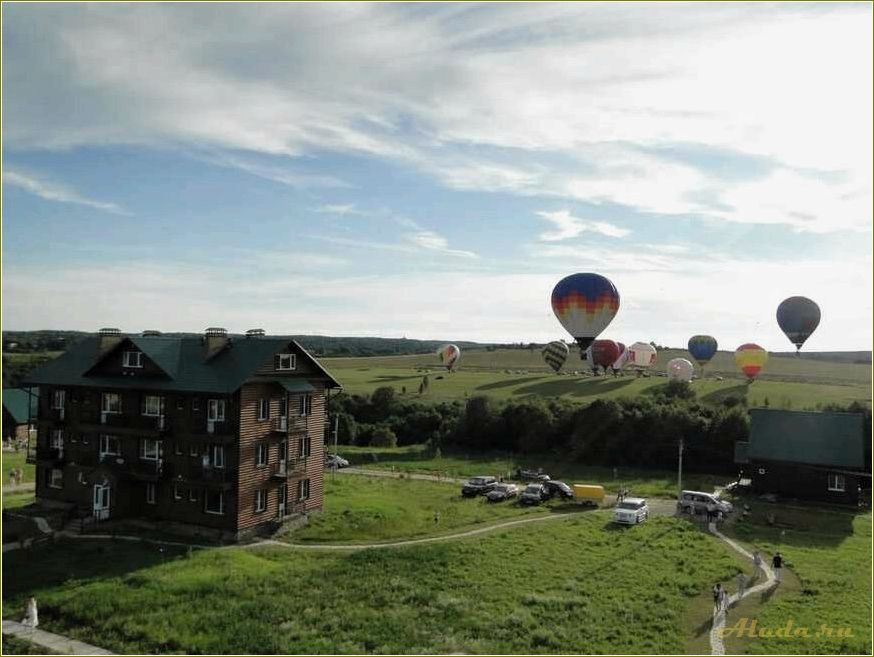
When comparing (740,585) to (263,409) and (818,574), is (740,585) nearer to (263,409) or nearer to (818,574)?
(818,574)

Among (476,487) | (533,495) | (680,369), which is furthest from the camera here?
(680,369)

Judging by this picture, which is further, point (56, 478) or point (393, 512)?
point (393, 512)

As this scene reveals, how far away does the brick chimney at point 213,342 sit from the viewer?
36844 millimetres

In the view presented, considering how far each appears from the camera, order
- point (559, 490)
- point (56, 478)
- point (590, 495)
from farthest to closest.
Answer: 1. point (559, 490)
2. point (590, 495)
3. point (56, 478)

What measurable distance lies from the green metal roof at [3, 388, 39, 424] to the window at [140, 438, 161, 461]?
827 cm

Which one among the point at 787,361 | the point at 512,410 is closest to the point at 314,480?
the point at 512,410

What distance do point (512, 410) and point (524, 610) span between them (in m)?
43.4

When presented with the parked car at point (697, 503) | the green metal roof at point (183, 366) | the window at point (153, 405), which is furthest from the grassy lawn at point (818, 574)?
the window at point (153, 405)

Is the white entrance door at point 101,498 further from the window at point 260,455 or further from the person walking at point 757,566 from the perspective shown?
the person walking at point 757,566

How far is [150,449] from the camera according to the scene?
3712 cm

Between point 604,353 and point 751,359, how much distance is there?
58.3 ft

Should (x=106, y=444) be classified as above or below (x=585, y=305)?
below

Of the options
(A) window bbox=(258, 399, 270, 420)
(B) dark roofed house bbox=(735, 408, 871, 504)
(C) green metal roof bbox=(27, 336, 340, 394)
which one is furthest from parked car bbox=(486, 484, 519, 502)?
(B) dark roofed house bbox=(735, 408, 871, 504)

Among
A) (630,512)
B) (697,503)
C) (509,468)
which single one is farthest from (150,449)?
(697,503)
